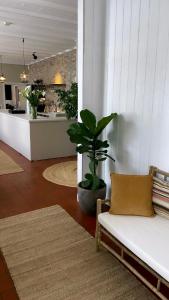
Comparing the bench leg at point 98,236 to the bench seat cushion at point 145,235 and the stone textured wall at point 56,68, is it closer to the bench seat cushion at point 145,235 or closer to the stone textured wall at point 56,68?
the bench seat cushion at point 145,235

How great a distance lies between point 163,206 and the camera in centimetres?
204

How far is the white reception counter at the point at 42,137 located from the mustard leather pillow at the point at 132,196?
319 cm

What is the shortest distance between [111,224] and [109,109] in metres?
1.49

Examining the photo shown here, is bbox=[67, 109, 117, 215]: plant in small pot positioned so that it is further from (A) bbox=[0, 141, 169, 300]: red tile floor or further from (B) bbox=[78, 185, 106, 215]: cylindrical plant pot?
(A) bbox=[0, 141, 169, 300]: red tile floor

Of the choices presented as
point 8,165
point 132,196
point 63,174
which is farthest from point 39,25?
point 132,196

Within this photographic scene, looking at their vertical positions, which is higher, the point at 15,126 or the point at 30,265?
the point at 15,126

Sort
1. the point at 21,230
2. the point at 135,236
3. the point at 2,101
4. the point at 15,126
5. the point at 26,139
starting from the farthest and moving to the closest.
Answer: the point at 2,101, the point at 15,126, the point at 26,139, the point at 21,230, the point at 135,236

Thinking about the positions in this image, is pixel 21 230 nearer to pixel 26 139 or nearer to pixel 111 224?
pixel 111 224

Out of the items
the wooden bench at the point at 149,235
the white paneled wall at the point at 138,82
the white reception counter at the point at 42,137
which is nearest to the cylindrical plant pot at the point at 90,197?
the white paneled wall at the point at 138,82

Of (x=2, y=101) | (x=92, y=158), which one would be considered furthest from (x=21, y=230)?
(x=2, y=101)

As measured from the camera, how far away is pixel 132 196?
210 cm

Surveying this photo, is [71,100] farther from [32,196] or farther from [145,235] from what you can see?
[145,235]

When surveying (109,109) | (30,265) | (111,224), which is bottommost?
(30,265)

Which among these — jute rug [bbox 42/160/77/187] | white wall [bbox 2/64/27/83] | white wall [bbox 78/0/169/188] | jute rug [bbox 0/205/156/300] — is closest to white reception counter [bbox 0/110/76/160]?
jute rug [bbox 42/160/77/187]
